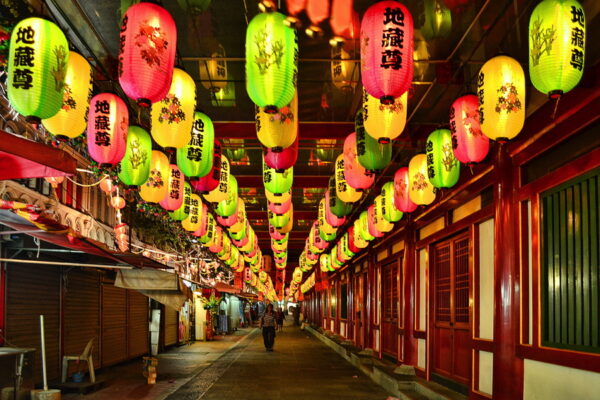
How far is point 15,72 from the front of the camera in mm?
6902

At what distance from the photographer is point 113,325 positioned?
21.1 m

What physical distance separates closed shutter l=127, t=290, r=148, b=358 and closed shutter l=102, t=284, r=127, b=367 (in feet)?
2.25

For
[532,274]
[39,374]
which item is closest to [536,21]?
[532,274]

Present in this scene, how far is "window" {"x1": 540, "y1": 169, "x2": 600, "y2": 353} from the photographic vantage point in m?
7.66

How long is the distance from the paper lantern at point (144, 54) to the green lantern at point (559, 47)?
4.72m

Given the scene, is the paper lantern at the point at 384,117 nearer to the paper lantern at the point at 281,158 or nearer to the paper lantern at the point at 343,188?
the paper lantern at the point at 281,158

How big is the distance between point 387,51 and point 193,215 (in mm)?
10549

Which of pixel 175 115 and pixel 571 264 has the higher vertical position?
pixel 175 115

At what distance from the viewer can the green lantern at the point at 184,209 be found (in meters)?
15.3

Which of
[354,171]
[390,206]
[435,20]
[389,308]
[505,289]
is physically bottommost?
[389,308]

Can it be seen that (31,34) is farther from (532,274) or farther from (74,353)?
(74,353)

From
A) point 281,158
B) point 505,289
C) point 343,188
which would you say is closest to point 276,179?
point 343,188

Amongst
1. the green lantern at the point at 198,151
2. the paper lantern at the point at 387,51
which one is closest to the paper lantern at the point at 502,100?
the paper lantern at the point at 387,51

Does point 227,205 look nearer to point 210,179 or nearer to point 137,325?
point 210,179
